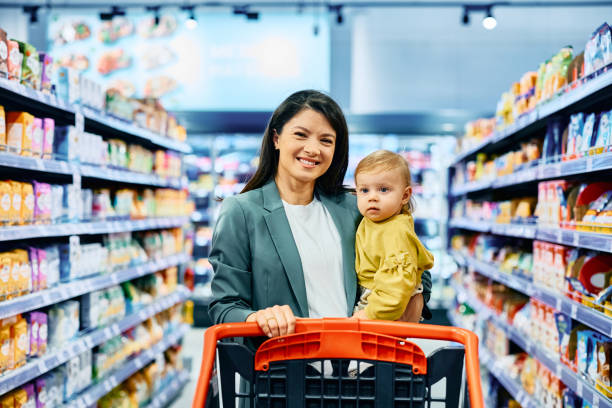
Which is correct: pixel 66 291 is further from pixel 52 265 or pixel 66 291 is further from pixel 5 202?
pixel 5 202

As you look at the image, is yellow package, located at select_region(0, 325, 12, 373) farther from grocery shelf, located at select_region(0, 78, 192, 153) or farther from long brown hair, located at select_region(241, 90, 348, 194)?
long brown hair, located at select_region(241, 90, 348, 194)

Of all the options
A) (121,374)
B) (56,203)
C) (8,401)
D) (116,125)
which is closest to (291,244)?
(8,401)

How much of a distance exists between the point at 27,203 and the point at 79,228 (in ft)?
1.43

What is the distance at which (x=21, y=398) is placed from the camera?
2.64m

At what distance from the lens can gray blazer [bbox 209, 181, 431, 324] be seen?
1.66 m

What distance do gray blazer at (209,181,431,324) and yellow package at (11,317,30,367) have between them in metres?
1.40

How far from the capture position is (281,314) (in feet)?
4.38

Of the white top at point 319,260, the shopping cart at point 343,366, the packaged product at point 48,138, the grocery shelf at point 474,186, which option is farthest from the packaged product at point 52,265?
the grocery shelf at point 474,186

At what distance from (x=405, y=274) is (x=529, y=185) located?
3.07 meters

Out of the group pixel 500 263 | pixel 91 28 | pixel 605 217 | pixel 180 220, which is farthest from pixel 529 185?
pixel 91 28

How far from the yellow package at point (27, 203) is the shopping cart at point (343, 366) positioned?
5.86ft

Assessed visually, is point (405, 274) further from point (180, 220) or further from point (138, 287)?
point (180, 220)

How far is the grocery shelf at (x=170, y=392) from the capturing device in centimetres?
432

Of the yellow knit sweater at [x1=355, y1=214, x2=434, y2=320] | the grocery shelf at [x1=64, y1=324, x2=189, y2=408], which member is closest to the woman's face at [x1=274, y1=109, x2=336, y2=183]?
the yellow knit sweater at [x1=355, y1=214, x2=434, y2=320]
